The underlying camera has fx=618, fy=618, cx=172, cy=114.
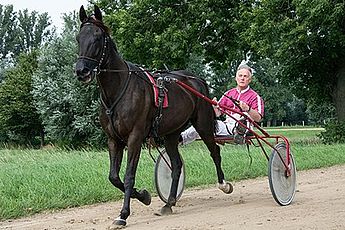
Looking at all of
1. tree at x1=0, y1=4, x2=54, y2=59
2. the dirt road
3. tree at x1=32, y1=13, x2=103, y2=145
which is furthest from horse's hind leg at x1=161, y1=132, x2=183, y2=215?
tree at x1=0, y1=4, x2=54, y2=59

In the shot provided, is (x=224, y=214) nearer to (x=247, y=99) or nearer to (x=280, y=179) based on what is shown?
(x=280, y=179)

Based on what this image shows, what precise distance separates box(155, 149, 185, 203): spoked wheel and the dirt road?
0.54 ft

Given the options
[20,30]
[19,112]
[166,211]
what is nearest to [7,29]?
[20,30]

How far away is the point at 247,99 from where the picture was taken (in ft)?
29.0

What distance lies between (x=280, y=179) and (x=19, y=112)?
129ft

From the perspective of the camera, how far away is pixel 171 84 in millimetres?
7973

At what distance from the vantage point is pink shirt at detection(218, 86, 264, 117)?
28.9 feet

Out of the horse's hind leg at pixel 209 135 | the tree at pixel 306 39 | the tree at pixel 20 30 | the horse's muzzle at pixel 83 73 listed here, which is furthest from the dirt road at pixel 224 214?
the tree at pixel 20 30

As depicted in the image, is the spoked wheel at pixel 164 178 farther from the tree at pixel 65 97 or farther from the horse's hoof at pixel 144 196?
A: the tree at pixel 65 97

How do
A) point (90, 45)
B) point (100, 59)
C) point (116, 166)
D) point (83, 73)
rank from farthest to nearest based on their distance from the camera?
point (116, 166) → point (100, 59) → point (90, 45) → point (83, 73)

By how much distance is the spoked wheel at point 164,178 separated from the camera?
853 centimetres

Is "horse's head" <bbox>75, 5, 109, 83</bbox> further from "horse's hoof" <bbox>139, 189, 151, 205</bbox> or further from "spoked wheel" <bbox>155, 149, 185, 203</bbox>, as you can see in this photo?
"spoked wheel" <bbox>155, 149, 185, 203</bbox>

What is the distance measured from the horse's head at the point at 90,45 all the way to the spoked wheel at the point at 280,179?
280cm

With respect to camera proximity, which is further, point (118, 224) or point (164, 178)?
point (164, 178)
